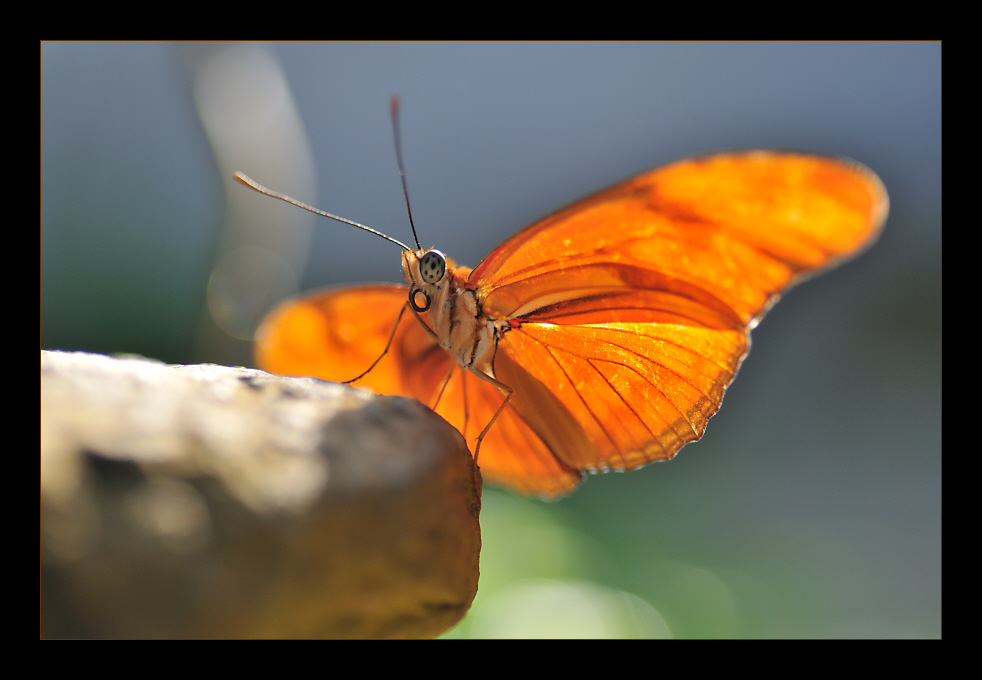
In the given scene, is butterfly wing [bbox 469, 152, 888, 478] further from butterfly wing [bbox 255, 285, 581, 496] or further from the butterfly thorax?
butterfly wing [bbox 255, 285, 581, 496]

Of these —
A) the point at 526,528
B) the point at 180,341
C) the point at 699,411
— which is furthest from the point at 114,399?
the point at 180,341

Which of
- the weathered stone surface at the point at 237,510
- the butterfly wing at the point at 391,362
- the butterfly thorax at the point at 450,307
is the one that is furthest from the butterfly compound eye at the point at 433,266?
the weathered stone surface at the point at 237,510

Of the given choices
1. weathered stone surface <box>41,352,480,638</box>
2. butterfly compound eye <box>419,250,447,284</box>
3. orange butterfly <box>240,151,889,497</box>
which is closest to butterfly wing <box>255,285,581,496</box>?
orange butterfly <box>240,151,889,497</box>

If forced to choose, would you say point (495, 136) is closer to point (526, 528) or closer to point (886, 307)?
point (886, 307)

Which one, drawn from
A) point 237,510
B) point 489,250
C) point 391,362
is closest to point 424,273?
point 391,362

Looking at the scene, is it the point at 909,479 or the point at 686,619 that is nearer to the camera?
the point at 686,619

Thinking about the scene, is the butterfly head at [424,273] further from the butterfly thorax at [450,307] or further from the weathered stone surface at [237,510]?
the weathered stone surface at [237,510]
